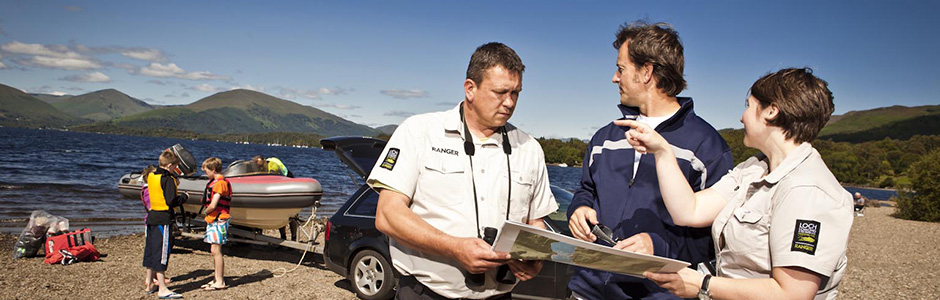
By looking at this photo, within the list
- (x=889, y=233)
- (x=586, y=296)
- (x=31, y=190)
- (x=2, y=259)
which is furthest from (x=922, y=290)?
(x=31, y=190)

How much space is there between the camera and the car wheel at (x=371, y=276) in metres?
6.53

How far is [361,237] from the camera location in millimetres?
6762

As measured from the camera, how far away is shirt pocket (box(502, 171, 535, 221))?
101 inches

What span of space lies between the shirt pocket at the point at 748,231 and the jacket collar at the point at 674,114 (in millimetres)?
652

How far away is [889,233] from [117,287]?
2089 cm

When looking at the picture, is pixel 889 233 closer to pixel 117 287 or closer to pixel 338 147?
pixel 338 147

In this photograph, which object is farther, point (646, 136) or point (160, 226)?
point (160, 226)

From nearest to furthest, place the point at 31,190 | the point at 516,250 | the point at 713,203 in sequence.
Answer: the point at 516,250, the point at 713,203, the point at 31,190

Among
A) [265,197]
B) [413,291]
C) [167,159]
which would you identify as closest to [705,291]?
[413,291]

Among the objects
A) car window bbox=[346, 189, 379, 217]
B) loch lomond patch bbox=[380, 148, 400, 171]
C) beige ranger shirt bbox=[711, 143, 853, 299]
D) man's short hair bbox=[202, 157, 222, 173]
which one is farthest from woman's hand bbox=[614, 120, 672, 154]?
man's short hair bbox=[202, 157, 222, 173]

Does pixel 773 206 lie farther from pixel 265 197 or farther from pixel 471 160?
pixel 265 197

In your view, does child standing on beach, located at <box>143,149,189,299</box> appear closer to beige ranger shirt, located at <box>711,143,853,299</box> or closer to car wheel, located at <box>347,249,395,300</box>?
car wheel, located at <box>347,249,395,300</box>

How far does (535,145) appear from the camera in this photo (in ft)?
9.11

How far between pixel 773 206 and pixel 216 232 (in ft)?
22.6
